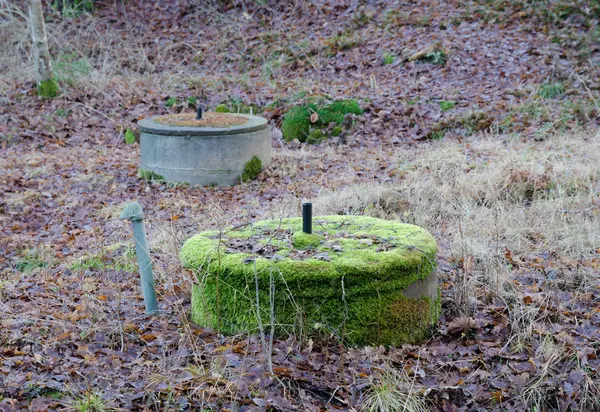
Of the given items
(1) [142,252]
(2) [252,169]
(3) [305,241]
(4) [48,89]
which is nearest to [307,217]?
(3) [305,241]

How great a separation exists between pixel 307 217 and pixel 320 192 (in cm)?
304

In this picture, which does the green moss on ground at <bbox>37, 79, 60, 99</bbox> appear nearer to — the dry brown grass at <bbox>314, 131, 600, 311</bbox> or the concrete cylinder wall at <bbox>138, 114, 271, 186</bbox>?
the concrete cylinder wall at <bbox>138, 114, 271, 186</bbox>

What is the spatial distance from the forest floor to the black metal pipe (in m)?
0.75

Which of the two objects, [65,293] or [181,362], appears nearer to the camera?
[181,362]

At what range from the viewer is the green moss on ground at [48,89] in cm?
1138

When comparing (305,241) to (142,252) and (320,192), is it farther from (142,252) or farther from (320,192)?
(320,192)

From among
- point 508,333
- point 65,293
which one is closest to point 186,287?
point 65,293

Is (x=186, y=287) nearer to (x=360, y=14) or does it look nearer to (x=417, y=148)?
(x=417, y=148)

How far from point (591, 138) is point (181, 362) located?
263 inches

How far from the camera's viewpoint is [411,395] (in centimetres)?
323

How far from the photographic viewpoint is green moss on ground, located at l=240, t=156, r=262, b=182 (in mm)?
8094

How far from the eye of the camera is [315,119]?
10.0 m

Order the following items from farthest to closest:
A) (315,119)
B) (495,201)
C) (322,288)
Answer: (315,119)
(495,201)
(322,288)

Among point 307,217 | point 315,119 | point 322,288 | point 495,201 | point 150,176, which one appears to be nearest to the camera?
point 322,288
